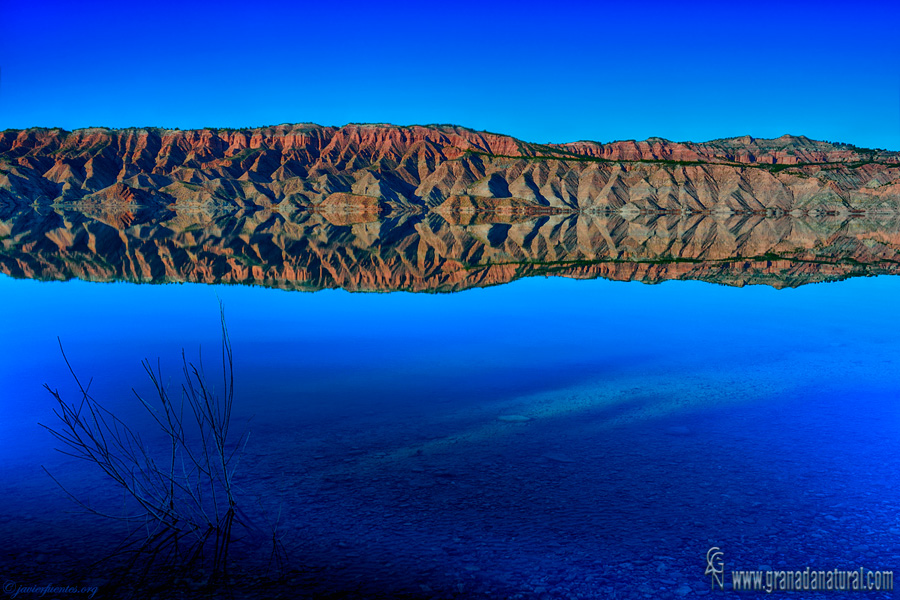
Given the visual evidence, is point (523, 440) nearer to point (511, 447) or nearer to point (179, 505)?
point (511, 447)

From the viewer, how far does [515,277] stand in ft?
105

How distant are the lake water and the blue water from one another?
4cm

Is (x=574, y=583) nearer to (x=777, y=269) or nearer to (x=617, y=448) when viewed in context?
(x=617, y=448)

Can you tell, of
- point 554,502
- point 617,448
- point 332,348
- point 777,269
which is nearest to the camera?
point 554,502

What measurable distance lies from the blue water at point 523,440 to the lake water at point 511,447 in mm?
39

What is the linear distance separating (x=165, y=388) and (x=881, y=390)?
12197 millimetres

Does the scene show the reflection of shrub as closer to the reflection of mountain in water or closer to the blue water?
the blue water

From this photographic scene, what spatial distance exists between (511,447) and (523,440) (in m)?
0.33

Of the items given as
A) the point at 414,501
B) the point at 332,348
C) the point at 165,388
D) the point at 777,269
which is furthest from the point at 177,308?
the point at 777,269

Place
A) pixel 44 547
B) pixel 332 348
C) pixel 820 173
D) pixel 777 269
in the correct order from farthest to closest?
pixel 820 173
pixel 777 269
pixel 332 348
pixel 44 547

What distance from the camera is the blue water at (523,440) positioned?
729cm

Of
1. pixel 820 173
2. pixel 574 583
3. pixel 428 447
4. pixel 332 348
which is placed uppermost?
pixel 820 173

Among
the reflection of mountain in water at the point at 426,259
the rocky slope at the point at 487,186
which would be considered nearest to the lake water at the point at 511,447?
the reflection of mountain in water at the point at 426,259

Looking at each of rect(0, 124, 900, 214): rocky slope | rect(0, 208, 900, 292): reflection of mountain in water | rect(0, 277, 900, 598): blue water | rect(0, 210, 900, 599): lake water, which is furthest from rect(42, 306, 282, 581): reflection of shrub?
rect(0, 124, 900, 214): rocky slope
